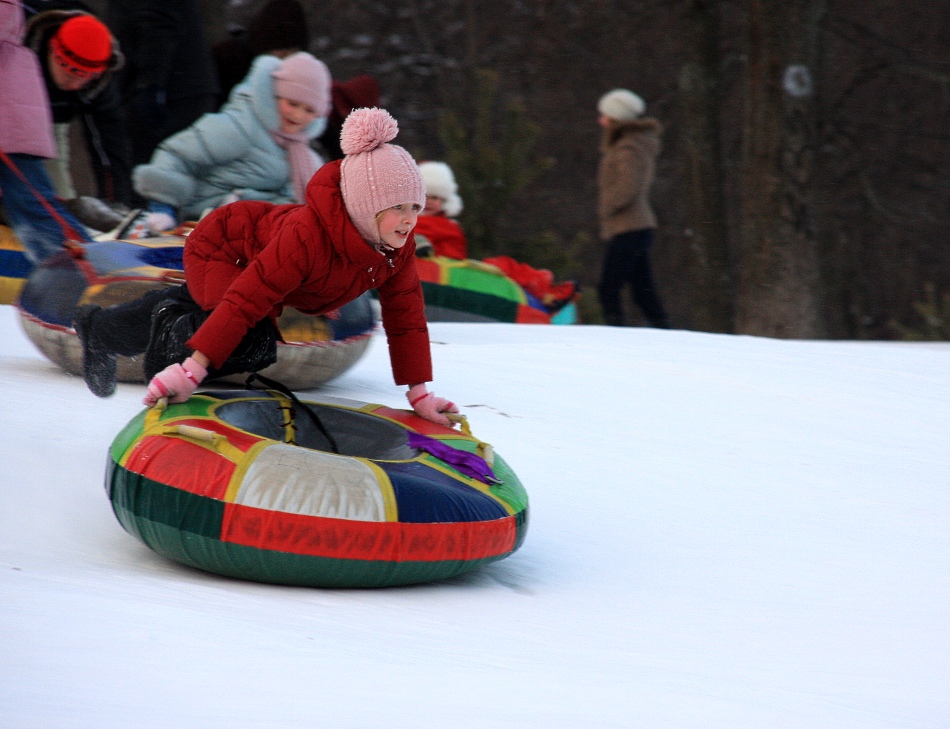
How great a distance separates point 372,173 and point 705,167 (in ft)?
23.9

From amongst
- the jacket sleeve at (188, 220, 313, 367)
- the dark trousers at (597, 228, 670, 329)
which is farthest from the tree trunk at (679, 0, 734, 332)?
the jacket sleeve at (188, 220, 313, 367)

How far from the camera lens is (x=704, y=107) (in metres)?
9.96

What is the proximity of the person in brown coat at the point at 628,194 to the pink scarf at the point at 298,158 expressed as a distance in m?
3.06

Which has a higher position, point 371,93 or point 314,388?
point 371,93

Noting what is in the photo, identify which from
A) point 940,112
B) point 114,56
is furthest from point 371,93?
point 940,112

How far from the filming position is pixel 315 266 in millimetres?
3127

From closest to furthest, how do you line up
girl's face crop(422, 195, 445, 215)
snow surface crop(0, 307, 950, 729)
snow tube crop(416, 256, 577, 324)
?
snow surface crop(0, 307, 950, 729)
snow tube crop(416, 256, 577, 324)
girl's face crop(422, 195, 445, 215)

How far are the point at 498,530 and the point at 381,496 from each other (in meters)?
0.33

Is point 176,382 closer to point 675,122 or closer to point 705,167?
point 705,167

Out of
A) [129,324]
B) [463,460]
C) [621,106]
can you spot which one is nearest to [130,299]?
[129,324]

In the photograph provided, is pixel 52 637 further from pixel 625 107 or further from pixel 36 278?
pixel 625 107

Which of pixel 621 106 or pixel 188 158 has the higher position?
pixel 188 158

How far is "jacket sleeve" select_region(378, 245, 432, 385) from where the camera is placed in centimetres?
342

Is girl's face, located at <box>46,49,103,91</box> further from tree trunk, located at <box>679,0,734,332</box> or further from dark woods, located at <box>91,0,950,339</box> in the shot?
tree trunk, located at <box>679,0,734,332</box>
